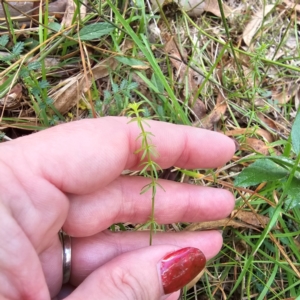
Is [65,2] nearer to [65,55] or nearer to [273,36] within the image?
[65,55]

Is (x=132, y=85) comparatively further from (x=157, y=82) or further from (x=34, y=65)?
(x=34, y=65)

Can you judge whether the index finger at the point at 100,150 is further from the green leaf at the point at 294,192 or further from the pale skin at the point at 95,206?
the green leaf at the point at 294,192

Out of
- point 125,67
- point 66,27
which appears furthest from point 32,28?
point 125,67

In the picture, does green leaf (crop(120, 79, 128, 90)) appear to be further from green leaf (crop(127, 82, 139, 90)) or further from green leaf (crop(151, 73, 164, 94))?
green leaf (crop(151, 73, 164, 94))

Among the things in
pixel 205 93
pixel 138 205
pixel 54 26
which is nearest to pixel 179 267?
pixel 138 205

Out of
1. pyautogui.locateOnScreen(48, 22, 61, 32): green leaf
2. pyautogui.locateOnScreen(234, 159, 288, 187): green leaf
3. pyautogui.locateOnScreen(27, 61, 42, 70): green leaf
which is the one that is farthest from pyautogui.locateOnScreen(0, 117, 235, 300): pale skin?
pyautogui.locateOnScreen(48, 22, 61, 32): green leaf

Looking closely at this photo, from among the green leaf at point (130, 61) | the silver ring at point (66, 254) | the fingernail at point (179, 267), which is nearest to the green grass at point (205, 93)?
the green leaf at point (130, 61)
